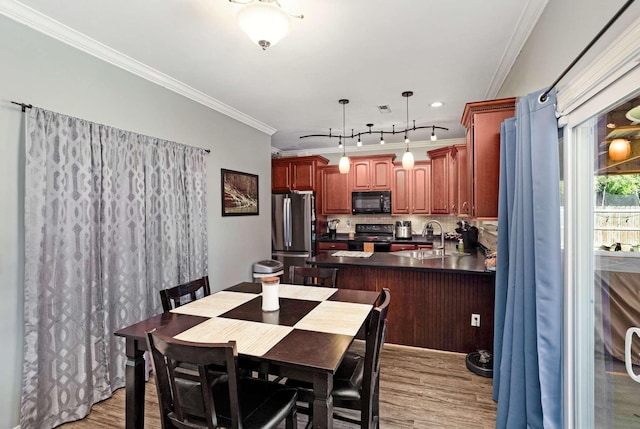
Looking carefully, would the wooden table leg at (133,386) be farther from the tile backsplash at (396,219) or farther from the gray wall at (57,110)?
the tile backsplash at (396,219)

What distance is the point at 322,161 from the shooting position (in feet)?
19.6

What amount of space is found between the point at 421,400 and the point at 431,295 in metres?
1.03

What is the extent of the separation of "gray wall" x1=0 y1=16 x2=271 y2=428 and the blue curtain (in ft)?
9.71

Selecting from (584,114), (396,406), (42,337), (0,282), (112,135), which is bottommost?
(396,406)

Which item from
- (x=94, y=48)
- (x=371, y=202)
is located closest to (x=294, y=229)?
(x=371, y=202)

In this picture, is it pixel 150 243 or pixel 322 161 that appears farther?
pixel 322 161

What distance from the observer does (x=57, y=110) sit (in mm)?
2203

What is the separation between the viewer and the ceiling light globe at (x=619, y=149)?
1220 millimetres

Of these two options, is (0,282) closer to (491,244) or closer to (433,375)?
(433,375)

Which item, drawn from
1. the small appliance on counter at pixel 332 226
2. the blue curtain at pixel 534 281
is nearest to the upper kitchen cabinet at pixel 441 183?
the small appliance on counter at pixel 332 226

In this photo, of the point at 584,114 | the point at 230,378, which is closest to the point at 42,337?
the point at 230,378

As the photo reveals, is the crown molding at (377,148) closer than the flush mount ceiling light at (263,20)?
No

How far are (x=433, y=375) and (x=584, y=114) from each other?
224 cm

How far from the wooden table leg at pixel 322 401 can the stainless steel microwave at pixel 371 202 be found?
4.64 m
